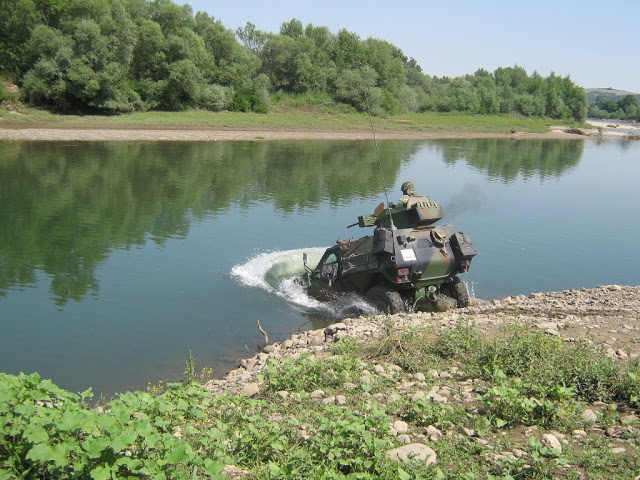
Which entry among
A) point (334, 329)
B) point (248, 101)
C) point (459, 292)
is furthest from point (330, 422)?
point (248, 101)

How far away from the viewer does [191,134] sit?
5256 cm

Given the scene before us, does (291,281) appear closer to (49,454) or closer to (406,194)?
(406,194)


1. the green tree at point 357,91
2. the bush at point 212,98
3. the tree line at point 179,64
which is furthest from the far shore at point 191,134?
the green tree at point 357,91

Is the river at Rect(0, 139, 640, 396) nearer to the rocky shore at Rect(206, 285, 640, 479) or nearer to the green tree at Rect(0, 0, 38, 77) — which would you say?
the rocky shore at Rect(206, 285, 640, 479)

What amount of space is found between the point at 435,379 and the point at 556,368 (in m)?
1.52

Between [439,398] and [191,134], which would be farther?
[191,134]

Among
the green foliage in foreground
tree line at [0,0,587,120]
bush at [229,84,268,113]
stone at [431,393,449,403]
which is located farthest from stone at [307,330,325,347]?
bush at [229,84,268,113]

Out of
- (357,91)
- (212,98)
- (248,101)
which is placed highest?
(357,91)

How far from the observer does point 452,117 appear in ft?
273

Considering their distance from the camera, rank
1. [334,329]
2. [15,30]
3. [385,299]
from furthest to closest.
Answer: [15,30] < [385,299] < [334,329]

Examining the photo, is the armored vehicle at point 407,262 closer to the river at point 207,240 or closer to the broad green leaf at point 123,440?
the river at point 207,240

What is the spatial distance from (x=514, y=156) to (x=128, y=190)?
35083 millimetres

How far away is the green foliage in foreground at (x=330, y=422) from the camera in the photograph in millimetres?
5703

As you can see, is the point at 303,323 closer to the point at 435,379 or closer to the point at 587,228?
the point at 435,379
